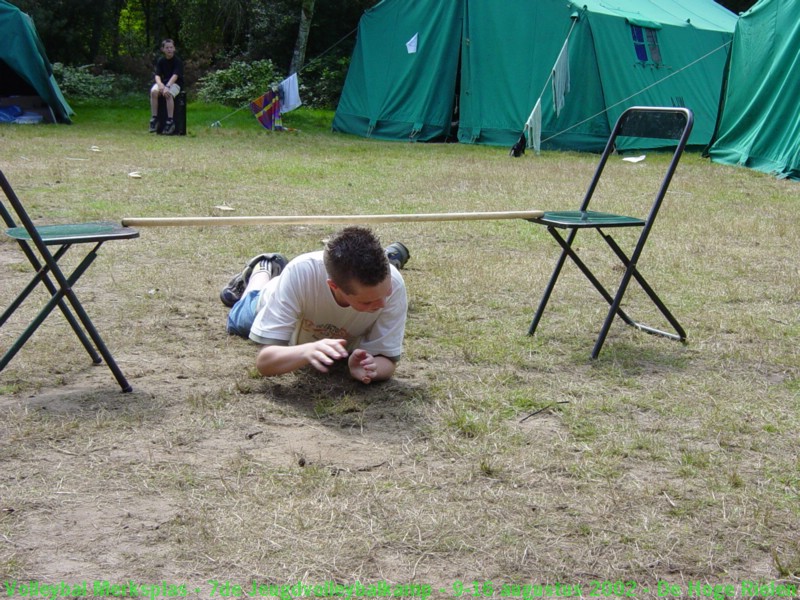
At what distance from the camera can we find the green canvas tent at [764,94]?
11.6 meters

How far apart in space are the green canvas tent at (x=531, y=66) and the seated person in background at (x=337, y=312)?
11.3 metres

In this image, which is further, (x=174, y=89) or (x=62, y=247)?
(x=174, y=89)

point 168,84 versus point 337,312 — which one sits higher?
point 337,312

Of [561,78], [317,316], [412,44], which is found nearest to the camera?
[317,316]

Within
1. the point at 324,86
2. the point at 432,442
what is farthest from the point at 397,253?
the point at 324,86

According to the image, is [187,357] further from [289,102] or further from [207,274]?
[289,102]

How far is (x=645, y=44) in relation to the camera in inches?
581

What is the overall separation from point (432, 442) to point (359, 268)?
0.70m

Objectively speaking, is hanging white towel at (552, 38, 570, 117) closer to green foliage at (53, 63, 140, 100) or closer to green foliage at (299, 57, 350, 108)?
green foliage at (299, 57, 350, 108)

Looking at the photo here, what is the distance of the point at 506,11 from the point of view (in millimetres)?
14773

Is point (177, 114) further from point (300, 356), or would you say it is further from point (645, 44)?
point (300, 356)

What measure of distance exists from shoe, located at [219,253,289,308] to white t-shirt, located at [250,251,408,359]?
2.34 ft

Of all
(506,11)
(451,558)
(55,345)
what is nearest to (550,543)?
(451,558)

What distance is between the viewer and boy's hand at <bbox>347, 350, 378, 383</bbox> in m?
3.51
